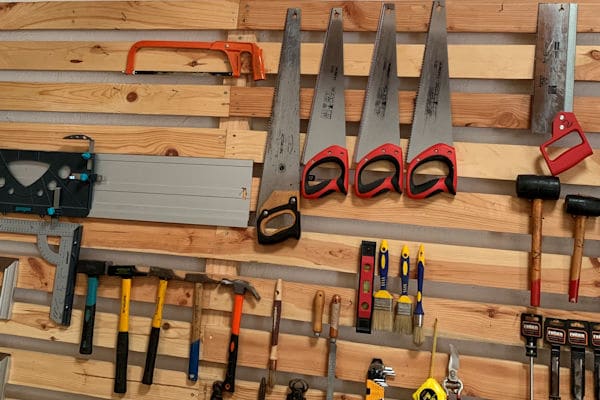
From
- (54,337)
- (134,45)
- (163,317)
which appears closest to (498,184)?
(163,317)

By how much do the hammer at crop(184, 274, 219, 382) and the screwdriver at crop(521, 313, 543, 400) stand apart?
1.12 meters

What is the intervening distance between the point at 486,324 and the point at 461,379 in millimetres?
213

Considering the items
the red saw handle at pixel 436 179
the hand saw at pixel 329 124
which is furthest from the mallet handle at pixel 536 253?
the hand saw at pixel 329 124

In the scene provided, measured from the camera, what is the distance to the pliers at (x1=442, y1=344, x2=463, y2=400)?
1591 millimetres

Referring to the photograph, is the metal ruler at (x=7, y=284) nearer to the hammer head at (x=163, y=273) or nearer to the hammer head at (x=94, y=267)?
the hammer head at (x=94, y=267)

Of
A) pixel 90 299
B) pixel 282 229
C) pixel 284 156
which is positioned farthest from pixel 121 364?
pixel 284 156

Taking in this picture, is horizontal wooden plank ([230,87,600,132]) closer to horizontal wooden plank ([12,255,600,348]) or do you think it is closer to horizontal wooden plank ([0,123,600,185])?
horizontal wooden plank ([0,123,600,185])

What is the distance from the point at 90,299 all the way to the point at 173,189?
1.80 feet

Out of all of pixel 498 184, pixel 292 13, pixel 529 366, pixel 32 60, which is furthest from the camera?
pixel 32 60

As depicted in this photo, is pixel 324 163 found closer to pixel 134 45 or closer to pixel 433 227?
pixel 433 227

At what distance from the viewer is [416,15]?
176 cm

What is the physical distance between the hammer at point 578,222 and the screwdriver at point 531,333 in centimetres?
14

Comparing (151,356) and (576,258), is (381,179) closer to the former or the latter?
(576,258)

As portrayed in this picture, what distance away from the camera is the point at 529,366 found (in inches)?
62.6
